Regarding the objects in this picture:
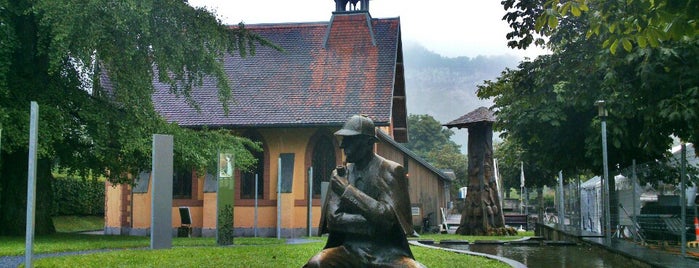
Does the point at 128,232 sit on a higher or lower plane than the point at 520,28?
lower

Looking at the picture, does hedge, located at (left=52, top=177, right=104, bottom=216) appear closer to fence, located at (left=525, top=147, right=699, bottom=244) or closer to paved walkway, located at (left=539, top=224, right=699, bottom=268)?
fence, located at (left=525, top=147, right=699, bottom=244)

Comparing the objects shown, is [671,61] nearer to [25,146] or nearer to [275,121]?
[25,146]

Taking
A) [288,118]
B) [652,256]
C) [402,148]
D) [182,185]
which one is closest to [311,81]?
[288,118]

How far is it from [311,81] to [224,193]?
50.5 ft

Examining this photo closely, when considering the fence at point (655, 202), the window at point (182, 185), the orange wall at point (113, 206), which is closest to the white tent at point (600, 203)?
the fence at point (655, 202)

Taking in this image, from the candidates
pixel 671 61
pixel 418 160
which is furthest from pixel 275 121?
pixel 671 61

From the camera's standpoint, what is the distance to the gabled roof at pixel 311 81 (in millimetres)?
32375

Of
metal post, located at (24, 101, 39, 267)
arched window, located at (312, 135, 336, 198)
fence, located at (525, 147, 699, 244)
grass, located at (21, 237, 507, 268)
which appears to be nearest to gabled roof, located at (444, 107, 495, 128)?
arched window, located at (312, 135, 336, 198)

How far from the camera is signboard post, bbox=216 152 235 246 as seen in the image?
1966cm

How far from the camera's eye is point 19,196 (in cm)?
2397

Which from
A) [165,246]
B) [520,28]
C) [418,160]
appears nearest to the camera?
[165,246]

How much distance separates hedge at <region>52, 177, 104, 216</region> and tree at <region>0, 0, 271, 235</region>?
405 inches

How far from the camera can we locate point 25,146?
2059cm

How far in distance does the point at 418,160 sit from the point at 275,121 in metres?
12.0
